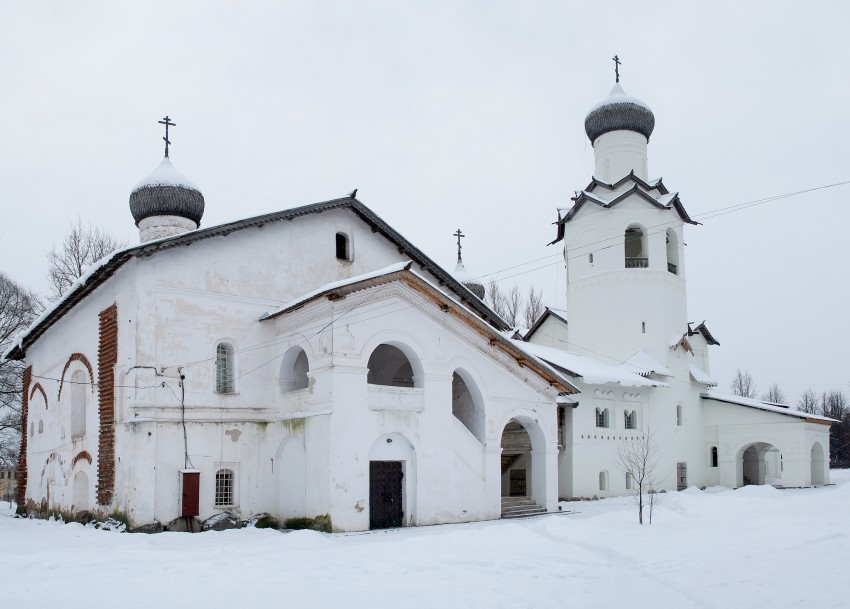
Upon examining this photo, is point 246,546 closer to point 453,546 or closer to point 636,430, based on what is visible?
point 453,546

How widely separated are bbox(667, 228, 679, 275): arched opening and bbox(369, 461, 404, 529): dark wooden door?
17164 mm

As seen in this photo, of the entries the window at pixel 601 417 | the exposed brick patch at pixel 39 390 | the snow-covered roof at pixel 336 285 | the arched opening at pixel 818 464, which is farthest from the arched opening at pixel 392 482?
the arched opening at pixel 818 464

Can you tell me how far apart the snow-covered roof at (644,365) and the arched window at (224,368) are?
15528mm

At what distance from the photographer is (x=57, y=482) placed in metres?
21.0

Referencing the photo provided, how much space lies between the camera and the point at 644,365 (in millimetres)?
28625

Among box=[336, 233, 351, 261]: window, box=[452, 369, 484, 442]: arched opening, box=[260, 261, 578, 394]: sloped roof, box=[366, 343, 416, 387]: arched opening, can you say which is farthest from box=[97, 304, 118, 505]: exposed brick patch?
box=[452, 369, 484, 442]: arched opening

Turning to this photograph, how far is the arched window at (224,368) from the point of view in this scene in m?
17.8

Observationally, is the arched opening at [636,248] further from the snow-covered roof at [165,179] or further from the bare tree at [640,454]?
the snow-covered roof at [165,179]

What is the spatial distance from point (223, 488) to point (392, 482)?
142 inches

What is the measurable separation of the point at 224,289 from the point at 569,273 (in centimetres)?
1673

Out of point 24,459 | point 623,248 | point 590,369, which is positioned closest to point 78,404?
point 24,459

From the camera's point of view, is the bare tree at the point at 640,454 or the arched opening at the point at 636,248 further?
the arched opening at the point at 636,248

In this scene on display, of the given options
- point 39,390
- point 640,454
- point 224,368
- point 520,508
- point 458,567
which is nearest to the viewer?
point 458,567

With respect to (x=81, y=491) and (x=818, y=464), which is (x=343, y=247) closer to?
(x=81, y=491)
